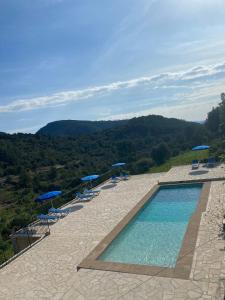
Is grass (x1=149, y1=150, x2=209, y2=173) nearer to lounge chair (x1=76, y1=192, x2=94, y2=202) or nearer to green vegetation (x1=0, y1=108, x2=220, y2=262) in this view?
green vegetation (x1=0, y1=108, x2=220, y2=262)

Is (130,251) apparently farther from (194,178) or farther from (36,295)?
(194,178)

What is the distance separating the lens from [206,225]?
8.42 m

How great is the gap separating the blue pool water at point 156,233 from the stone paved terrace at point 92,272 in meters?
0.62

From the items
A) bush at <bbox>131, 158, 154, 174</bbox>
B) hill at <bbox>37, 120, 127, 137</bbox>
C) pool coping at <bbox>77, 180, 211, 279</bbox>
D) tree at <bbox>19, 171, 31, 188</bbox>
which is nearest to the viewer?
pool coping at <bbox>77, 180, 211, 279</bbox>

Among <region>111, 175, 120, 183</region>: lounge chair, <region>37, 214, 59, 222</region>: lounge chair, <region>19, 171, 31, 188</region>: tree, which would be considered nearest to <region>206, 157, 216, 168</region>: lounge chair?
<region>111, 175, 120, 183</region>: lounge chair

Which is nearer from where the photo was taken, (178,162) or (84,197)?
(84,197)

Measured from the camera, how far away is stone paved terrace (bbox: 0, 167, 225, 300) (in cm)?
565

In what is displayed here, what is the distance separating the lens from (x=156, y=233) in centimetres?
916

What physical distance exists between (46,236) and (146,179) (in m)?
8.30

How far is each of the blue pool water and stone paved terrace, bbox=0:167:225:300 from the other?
2.04 ft

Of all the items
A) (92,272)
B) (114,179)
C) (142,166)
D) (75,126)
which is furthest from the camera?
(75,126)

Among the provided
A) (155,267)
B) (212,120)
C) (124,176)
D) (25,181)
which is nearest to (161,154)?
(124,176)

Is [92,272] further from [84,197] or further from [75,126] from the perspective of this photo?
[75,126]

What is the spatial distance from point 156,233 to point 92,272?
9.78 feet
